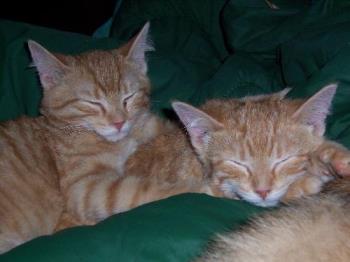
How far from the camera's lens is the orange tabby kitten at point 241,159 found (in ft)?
5.21

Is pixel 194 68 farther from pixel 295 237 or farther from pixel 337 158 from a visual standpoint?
pixel 295 237

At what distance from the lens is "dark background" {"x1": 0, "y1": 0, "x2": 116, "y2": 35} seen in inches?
115

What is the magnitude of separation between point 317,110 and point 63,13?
204 cm

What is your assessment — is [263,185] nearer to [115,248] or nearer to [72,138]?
[115,248]

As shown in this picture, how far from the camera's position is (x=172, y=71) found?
234cm

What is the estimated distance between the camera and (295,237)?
974 mm

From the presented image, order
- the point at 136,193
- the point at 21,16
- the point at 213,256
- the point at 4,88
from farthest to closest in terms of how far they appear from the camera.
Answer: the point at 21,16, the point at 4,88, the point at 136,193, the point at 213,256

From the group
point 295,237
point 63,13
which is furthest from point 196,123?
point 63,13

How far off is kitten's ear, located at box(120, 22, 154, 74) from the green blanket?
0.13 m

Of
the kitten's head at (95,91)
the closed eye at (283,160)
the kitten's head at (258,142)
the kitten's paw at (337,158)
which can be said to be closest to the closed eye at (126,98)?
the kitten's head at (95,91)

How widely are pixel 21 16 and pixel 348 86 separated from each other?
207 centimetres

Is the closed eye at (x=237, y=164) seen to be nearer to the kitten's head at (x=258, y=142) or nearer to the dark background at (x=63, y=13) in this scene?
the kitten's head at (x=258, y=142)

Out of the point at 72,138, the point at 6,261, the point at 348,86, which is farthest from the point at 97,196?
the point at 348,86

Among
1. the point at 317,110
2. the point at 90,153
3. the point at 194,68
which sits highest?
the point at 317,110
